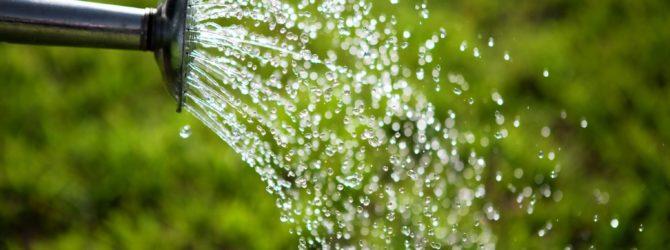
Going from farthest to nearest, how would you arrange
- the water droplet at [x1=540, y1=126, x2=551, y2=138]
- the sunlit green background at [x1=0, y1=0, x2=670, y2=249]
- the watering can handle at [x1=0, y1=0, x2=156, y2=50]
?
the water droplet at [x1=540, y1=126, x2=551, y2=138] → the sunlit green background at [x1=0, y1=0, x2=670, y2=249] → the watering can handle at [x1=0, y1=0, x2=156, y2=50]

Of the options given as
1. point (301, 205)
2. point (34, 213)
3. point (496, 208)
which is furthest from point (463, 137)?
point (34, 213)

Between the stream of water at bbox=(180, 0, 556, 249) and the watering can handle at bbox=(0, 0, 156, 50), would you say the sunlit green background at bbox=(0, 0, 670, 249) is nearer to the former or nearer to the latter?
the stream of water at bbox=(180, 0, 556, 249)

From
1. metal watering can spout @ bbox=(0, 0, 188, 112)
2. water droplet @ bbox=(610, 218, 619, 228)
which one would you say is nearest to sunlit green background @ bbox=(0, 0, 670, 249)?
water droplet @ bbox=(610, 218, 619, 228)

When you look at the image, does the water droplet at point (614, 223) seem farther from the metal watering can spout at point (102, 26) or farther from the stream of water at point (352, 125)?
the metal watering can spout at point (102, 26)

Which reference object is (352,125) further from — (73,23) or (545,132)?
(73,23)

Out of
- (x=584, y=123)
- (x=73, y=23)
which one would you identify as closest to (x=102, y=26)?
(x=73, y=23)

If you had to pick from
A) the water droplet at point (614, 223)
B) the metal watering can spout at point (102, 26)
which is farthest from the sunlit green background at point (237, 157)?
the metal watering can spout at point (102, 26)

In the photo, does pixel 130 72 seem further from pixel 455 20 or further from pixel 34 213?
pixel 455 20
